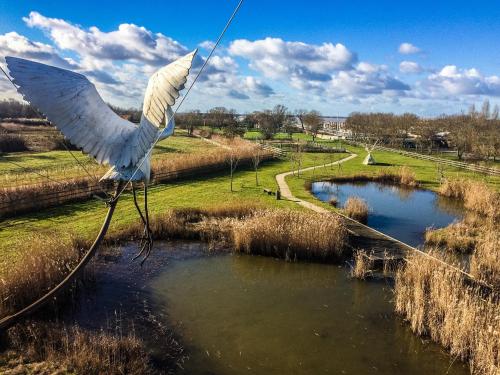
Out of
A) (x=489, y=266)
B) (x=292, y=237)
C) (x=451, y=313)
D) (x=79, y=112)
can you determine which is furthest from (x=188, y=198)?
(x=79, y=112)

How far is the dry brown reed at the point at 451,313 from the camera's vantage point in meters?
8.29

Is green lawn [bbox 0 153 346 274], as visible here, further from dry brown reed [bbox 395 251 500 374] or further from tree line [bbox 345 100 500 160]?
tree line [bbox 345 100 500 160]

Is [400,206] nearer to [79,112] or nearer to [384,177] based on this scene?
[384,177]

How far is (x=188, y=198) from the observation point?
868 inches

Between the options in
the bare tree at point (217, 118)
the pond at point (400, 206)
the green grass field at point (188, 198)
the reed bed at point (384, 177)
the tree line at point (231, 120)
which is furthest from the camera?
the bare tree at point (217, 118)

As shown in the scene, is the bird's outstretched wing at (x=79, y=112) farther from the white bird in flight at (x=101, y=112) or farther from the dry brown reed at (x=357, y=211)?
the dry brown reed at (x=357, y=211)

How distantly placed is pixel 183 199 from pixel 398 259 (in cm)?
1173

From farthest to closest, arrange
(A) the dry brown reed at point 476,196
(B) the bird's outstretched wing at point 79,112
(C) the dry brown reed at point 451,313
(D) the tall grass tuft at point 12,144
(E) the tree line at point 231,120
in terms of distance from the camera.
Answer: (E) the tree line at point 231,120
(D) the tall grass tuft at point 12,144
(A) the dry brown reed at point 476,196
(C) the dry brown reed at point 451,313
(B) the bird's outstretched wing at point 79,112

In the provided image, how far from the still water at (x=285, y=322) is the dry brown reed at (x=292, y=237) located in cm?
58

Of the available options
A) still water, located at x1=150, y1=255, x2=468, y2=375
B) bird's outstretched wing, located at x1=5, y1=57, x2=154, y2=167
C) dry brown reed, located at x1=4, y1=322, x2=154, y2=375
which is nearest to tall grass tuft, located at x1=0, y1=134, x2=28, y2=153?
still water, located at x1=150, y1=255, x2=468, y2=375

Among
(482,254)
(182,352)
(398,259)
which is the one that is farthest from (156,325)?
(482,254)

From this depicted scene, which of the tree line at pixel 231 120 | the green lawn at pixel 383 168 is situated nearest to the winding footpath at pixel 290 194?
the green lawn at pixel 383 168

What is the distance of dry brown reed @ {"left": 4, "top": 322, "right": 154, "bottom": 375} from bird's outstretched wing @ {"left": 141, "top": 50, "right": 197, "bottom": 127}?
5768 millimetres

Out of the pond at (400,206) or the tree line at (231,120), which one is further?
the tree line at (231,120)
